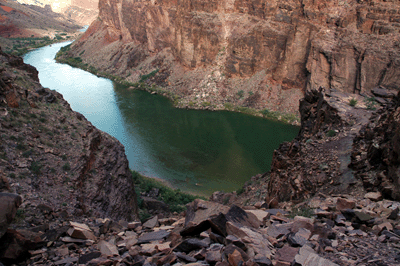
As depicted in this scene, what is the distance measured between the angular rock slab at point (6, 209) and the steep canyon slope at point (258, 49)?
27.2 metres

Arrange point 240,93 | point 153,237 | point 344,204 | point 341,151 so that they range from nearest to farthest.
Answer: point 153,237
point 344,204
point 341,151
point 240,93

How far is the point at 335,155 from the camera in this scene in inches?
503

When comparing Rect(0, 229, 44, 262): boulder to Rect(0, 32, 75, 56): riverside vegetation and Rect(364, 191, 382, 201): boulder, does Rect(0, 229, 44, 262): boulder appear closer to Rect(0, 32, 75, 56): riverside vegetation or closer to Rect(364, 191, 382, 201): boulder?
Rect(364, 191, 382, 201): boulder

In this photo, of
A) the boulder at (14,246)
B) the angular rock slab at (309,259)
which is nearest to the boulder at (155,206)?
the boulder at (14,246)

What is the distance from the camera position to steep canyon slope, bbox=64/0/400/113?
2878 cm

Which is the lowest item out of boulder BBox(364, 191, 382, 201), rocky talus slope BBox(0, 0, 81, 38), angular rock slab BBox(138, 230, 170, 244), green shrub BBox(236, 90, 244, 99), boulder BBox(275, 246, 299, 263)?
angular rock slab BBox(138, 230, 170, 244)

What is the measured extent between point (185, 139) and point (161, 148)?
3058 mm

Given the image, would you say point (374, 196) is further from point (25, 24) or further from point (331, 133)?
point (25, 24)

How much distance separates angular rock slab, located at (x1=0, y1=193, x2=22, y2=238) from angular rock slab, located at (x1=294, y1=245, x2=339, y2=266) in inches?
209

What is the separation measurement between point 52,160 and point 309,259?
10.9 meters

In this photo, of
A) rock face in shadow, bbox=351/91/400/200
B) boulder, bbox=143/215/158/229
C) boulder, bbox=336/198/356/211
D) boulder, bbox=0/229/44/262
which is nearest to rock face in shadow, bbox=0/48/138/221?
boulder, bbox=0/229/44/262

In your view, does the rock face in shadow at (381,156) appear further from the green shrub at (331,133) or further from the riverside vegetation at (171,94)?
the riverside vegetation at (171,94)

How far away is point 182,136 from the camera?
101 ft

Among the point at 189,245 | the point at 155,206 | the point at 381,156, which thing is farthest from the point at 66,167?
the point at 381,156
